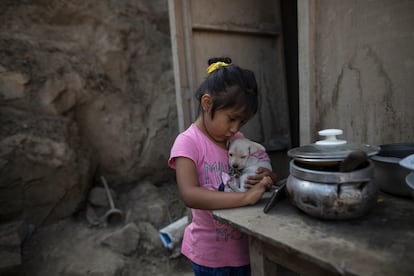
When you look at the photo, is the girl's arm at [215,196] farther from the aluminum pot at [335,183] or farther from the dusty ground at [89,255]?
the dusty ground at [89,255]

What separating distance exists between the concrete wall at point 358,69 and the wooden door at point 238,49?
80cm

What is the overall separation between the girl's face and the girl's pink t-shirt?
0.05 metres

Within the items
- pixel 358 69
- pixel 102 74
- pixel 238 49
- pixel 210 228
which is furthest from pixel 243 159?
pixel 102 74

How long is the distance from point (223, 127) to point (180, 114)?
1022mm

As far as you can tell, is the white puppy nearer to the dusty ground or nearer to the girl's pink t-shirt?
the girl's pink t-shirt

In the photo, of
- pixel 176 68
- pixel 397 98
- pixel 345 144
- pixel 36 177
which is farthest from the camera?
pixel 36 177

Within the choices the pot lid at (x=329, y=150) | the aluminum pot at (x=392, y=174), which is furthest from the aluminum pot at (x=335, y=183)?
the aluminum pot at (x=392, y=174)

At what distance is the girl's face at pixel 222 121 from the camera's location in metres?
1.28

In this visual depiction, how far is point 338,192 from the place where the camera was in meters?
0.88

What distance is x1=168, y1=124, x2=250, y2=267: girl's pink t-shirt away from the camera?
4.32 feet

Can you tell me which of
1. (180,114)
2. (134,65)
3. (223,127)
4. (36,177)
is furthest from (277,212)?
(134,65)

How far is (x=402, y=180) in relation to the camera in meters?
1.11

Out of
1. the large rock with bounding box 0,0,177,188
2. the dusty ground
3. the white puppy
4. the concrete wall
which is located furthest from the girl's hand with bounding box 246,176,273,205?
the large rock with bounding box 0,0,177,188

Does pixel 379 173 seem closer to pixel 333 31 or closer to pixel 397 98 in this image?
pixel 397 98
